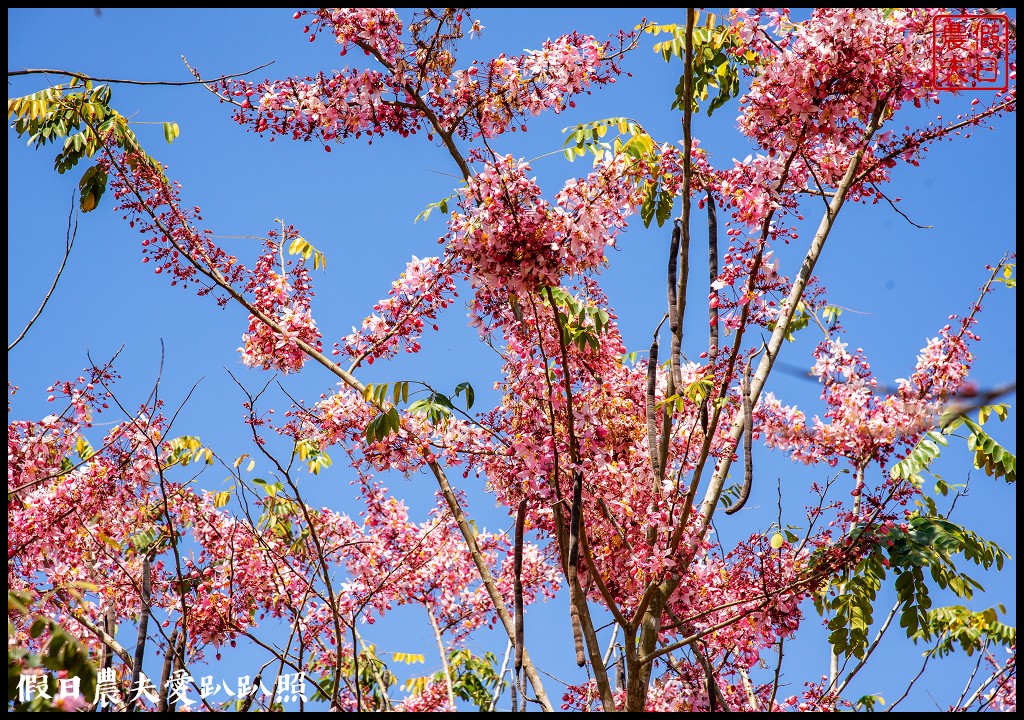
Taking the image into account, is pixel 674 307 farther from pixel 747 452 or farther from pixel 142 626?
pixel 142 626

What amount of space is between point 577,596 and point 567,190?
1.83m

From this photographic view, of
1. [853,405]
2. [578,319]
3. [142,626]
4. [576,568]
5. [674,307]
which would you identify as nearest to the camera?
[142,626]

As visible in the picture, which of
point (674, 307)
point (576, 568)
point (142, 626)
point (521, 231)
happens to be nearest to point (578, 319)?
Result: point (674, 307)

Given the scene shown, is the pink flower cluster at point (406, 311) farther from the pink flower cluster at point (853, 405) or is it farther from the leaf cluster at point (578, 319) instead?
the pink flower cluster at point (853, 405)

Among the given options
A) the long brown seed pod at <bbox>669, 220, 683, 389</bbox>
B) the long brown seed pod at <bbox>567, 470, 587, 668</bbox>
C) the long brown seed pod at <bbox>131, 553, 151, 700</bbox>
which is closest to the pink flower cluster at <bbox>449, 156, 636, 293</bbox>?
the long brown seed pod at <bbox>669, 220, 683, 389</bbox>

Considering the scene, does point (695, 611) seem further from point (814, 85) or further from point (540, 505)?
point (814, 85)

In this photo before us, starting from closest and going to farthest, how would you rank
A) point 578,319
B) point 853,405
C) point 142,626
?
point 142,626 < point 578,319 < point 853,405

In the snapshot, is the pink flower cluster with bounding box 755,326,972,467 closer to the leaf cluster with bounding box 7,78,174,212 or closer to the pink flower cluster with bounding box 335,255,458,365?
the pink flower cluster with bounding box 335,255,458,365

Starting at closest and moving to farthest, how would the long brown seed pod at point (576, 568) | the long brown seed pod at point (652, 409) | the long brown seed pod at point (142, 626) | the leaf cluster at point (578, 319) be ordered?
the long brown seed pod at point (142, 626) → the long brown seed pod at point (576, 568) → the long brown seed pod at point (652, 409) → the leaf cluster at point (578, 319)

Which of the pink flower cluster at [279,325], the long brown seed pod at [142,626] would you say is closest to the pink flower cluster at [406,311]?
the pink flower cluster at [279,325]

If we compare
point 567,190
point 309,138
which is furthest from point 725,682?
point 309,138

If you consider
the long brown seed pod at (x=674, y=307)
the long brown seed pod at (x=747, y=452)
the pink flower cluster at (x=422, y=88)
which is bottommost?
the long brown seed pod at (x=747, y=452)

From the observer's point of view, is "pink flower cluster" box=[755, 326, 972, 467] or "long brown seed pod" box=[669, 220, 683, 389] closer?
"long brown seed pod" box=[669, 220, 683, 389]

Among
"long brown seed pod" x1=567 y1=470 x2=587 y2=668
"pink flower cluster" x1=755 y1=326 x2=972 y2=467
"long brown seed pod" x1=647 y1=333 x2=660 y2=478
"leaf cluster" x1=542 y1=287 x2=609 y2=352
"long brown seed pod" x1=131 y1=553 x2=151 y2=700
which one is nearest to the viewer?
"long brown seed pod" x1=131 y1=553 x2=151 y2=700
